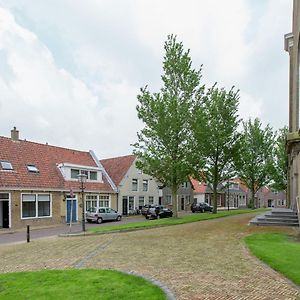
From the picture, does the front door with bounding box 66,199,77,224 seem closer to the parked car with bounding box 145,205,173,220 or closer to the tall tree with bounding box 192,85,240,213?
the parked car with bounding box 145,205,173,220

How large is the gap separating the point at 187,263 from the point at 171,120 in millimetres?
18234

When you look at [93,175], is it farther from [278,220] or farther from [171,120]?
[278,220]

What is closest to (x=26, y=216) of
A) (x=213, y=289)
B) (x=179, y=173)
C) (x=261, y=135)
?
(x=179, y=173)

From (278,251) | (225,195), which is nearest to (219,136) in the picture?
(278,251)

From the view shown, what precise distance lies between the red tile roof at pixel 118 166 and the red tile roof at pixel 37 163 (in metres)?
4.04

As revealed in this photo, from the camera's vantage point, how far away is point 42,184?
1195 inches

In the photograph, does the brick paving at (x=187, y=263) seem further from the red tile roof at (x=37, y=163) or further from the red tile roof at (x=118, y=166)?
the red tile roof at (x=118, y=166)

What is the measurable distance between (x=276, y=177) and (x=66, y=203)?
1019 inches

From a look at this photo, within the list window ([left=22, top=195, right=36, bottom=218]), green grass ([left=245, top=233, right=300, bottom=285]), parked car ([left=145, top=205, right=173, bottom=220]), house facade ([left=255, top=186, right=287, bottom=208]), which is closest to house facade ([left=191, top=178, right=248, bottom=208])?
house facade ([left=255, top=186, right=287, bottom=208])

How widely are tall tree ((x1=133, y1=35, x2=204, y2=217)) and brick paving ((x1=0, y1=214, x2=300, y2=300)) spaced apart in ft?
41.1

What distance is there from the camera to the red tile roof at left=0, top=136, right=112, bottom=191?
94.2 feet

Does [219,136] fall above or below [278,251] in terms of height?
above

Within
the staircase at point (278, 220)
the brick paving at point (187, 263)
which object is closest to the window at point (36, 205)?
the brick paving at point (187, 263)

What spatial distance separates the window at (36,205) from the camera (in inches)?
1124
